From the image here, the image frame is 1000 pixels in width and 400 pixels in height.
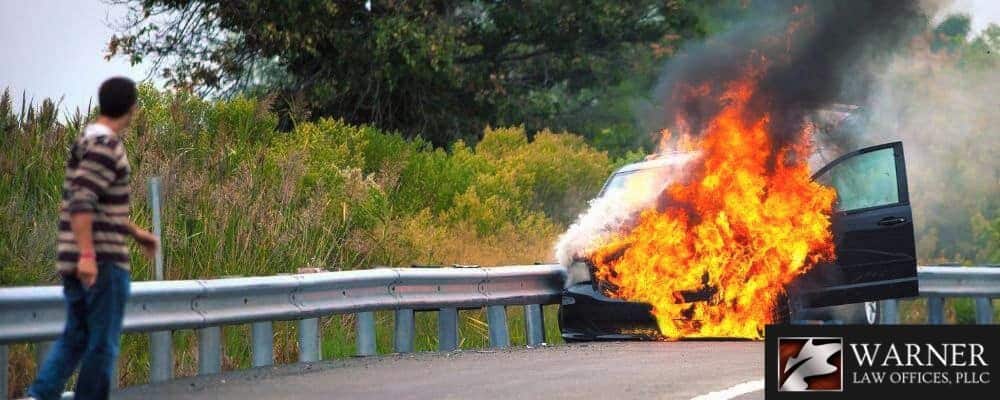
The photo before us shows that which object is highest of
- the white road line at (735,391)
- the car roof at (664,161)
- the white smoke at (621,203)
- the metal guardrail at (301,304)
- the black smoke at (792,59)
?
the black smoke at (792,59)

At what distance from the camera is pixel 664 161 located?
665 inches

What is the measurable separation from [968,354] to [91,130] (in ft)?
13.5

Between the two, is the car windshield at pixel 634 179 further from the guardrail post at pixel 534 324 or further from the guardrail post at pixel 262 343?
the guardrail post at pixel 262 343

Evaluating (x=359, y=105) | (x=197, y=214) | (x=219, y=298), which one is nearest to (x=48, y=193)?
(x=197, y=214)

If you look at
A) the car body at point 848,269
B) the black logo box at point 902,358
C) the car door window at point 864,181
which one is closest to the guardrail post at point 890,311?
the car body at point 848,269

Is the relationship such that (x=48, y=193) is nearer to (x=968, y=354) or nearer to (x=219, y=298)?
(x=219, y=298)

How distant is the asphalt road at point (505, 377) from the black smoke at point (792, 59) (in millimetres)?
3286

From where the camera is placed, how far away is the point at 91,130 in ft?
27.7

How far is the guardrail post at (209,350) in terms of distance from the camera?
484 inches

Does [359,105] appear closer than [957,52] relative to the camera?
Yes

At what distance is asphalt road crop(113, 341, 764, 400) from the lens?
10945mm

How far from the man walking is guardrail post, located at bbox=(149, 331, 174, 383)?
2.84 metres

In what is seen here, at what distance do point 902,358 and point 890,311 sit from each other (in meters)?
9.77

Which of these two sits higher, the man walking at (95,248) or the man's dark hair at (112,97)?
the man's dark hair at (112,97)
